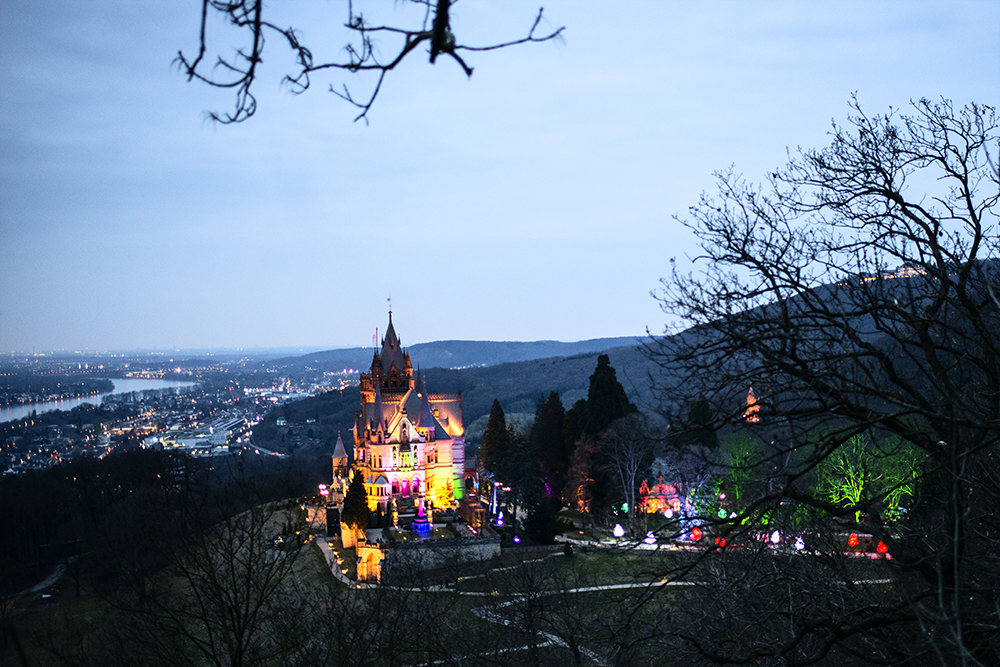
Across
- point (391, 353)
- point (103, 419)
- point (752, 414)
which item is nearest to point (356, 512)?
point (391, 353)

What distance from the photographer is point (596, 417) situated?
41594mm

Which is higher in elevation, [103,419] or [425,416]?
[425,416]

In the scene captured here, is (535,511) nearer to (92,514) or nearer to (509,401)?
(92,514)

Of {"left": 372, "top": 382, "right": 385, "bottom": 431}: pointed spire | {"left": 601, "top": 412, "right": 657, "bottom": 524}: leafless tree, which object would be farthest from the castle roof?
{"left": 601, "top": 412, "right": 657, "bottom": 524}: leafless tree

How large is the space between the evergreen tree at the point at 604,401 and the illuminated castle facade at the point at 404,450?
31.2 ft

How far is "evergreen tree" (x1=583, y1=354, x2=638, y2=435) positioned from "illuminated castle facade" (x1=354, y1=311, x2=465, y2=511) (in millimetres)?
9497

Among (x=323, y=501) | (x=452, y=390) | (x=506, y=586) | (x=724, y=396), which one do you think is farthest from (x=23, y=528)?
(x=452, y=390)

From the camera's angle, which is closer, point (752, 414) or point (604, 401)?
point (752, 414)

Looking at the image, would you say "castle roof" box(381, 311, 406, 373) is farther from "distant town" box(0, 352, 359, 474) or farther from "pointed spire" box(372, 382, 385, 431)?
"distant town" box(0, 352, 359, 474)

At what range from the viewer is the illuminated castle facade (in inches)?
1721

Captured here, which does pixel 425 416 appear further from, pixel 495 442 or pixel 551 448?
pixel 551 448

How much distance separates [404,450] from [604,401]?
12743 mm

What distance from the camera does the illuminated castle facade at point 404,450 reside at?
4372 centimetres

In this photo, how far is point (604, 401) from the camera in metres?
41.7
